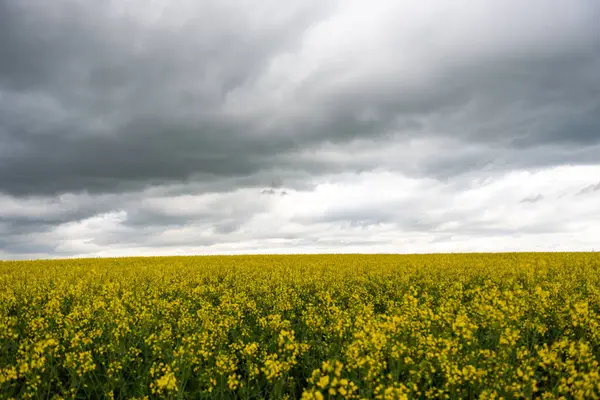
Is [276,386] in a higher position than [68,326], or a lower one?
lower

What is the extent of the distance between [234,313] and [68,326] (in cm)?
424

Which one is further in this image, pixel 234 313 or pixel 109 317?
pixel 234 313

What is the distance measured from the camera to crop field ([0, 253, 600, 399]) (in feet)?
22.1

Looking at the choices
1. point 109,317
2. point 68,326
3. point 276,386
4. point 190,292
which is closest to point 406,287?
point 190,292

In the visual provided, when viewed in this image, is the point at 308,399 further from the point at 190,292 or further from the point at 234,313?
the point at 190,292

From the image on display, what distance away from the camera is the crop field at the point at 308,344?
22.1 ft

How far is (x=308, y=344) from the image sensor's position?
947 cm

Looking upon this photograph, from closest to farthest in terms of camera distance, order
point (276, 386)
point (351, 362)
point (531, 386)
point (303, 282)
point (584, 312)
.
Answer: point (531, 386) → point (351, 362) → point (276, 386) → point (584, 312) → point (303, 282)

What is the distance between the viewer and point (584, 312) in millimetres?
8867

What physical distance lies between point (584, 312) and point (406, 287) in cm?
711

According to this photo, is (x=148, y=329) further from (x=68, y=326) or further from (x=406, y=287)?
(x=406, y=287)

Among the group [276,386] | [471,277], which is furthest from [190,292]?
[471,277]

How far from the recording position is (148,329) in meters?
10.5

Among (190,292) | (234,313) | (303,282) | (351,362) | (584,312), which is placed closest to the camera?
(351,362)
